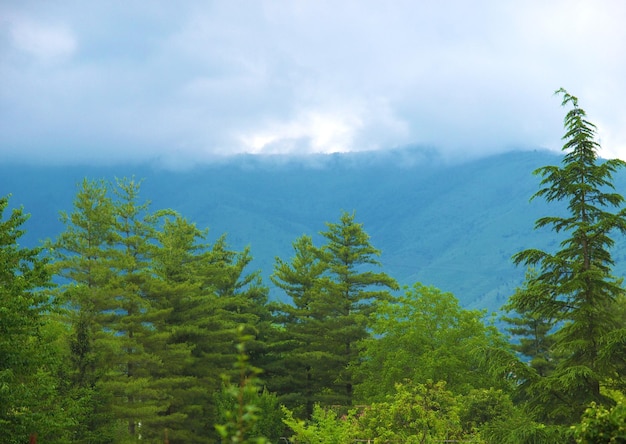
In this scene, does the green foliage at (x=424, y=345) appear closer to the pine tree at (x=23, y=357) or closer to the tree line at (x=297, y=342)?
the tree line at (x=297, y=342)

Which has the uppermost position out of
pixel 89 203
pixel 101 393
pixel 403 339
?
pixel 89 203

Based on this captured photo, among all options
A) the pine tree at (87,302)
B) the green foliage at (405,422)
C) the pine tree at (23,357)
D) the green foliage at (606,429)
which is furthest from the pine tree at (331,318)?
the green foliage at (606,429)

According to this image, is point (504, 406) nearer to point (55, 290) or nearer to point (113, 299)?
point (113, 299)

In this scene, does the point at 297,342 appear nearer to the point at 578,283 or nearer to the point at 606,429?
the point at 578,283

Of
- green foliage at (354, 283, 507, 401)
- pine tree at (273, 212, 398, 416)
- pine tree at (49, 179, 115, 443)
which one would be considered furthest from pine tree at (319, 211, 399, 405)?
pine tree at (49, 179, 115, 443)

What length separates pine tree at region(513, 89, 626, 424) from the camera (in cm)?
1739

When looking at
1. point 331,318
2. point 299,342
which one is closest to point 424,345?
point 331,318

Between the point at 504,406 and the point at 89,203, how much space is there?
2411 centimetres

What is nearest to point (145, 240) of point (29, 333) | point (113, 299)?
point (113, 299)

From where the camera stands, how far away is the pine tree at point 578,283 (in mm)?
17391

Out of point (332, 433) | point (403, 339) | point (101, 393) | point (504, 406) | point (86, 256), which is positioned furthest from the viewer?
point (403, 339)

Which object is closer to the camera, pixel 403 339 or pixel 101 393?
pixel 101 393

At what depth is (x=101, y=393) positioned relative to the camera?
2669 cm

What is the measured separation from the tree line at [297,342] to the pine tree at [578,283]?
0.15ft
